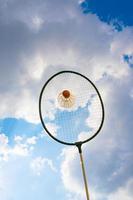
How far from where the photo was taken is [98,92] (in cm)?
1038

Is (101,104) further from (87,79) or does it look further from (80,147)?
(80,147)

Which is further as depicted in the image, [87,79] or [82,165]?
[87,79]

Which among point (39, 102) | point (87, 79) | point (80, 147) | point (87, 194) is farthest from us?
point (87, 79)

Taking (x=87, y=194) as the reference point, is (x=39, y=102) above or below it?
above

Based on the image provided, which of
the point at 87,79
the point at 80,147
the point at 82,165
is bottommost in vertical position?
the point at 82,165

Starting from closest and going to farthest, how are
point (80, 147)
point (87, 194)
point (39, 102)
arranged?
point (87, 194), point (80, 147), point (39, 102)

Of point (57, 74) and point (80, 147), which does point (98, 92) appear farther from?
point (80, 147)

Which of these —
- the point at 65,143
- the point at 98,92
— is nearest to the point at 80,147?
the point at 65,143

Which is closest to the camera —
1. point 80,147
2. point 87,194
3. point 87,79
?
point 87,194

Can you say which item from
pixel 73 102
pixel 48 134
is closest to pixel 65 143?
pixel 48 134

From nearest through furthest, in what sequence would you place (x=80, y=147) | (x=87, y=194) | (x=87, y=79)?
(x=87, y=194) → (x=80, y=147) → (x=87, y=79)

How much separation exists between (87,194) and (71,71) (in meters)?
4.17

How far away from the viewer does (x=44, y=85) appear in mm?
10078

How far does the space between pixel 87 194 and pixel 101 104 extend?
3303mm
